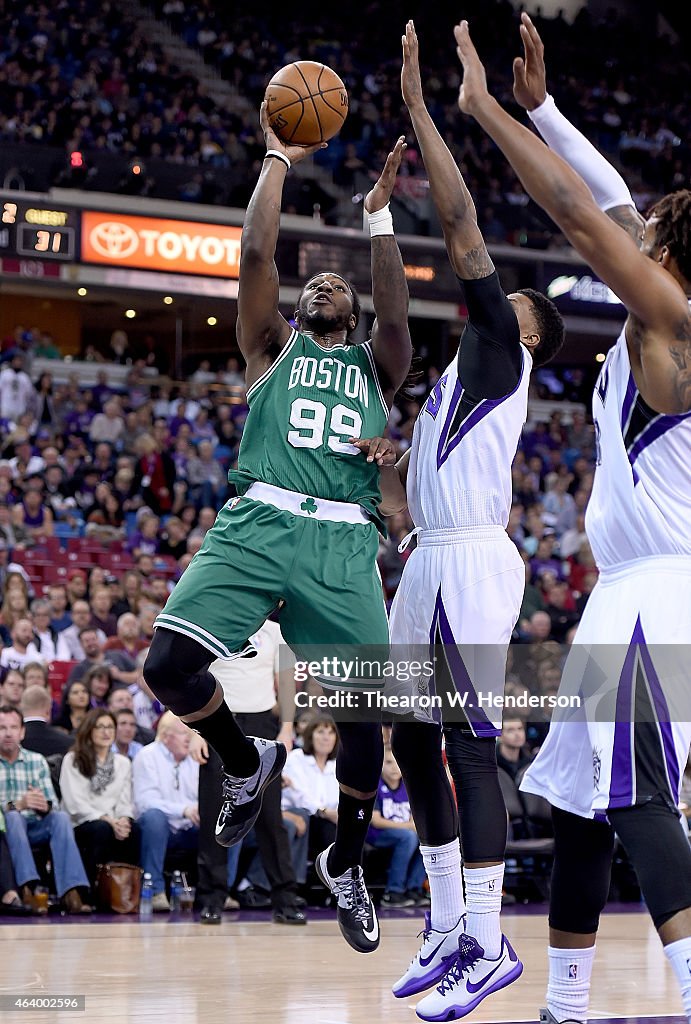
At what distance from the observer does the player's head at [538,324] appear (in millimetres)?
5188

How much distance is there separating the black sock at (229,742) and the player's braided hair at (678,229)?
257 centimetres

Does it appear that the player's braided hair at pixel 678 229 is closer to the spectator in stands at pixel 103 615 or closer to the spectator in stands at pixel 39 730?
the spectator in stands at pixel 39 730

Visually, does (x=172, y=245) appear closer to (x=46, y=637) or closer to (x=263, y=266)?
(x=46, y=637)

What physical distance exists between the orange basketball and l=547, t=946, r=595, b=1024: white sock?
3224 mm

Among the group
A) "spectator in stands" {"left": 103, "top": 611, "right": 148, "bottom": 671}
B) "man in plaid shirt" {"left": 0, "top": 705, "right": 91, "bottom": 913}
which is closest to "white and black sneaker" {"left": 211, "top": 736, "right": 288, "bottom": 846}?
"man in plaid shirt" {"left": 0, "top": 705, "right": 91, "bottom": 913}

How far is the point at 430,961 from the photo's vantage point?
5160 mm

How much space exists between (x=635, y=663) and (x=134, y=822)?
651cm

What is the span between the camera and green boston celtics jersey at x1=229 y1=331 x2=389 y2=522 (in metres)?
5.29

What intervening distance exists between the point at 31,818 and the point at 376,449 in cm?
520

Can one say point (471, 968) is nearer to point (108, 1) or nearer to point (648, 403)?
point (648, 403)

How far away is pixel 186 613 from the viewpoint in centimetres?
498

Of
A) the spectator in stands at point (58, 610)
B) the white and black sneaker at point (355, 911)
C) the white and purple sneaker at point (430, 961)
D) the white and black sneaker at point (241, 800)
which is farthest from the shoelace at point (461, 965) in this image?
the spectator in stands at point (58, 610)

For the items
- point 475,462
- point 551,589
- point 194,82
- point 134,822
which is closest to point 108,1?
point 194,82

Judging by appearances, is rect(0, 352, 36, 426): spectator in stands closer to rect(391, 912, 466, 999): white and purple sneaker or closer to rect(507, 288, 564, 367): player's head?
rect(507, 288, 564, 367): player's head
